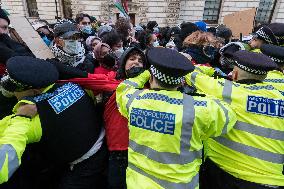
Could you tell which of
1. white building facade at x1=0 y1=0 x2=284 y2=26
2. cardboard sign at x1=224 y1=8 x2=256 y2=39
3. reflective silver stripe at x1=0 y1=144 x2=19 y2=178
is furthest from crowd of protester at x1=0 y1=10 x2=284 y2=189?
white building facade at x1=0 y1=0 x2=284 y2=26

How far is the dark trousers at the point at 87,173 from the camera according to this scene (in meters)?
2.17

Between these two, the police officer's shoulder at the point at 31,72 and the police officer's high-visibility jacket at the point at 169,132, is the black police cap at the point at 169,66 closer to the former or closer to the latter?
the police officer's high-visibility jacket at the point at 169,132

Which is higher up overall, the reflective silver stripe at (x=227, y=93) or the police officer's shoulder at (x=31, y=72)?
the police officer's shoulder at (x=31, y=72)

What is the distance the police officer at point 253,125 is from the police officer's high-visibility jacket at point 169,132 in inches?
9.5

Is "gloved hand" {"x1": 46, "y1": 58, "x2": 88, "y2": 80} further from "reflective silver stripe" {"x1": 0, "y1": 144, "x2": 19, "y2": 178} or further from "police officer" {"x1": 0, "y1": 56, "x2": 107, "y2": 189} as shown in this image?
"reflective silver stripe" {"x1": 0, "y1": 144, "x2": 19, "y2": 178}

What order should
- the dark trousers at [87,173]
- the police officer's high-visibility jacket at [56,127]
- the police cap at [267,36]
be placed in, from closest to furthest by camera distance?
the police officer's high-visibility jacket at [56,127]
the dark trousers at [87,173]
the police cap at [267,36]

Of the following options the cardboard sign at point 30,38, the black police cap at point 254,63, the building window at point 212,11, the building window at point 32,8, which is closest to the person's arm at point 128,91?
the black police cap at point 254,63

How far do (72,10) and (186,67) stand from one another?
52.4 feet

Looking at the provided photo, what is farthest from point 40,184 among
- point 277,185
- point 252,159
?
point 277,185

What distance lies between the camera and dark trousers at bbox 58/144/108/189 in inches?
85.6

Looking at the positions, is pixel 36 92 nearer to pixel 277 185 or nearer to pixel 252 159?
pixel 252 159

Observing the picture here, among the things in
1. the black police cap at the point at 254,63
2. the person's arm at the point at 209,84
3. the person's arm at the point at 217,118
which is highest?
the black police cap at the point at 254,63

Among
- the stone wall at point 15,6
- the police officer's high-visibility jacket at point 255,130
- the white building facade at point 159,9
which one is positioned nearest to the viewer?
the police officer's high-visibility jacket at point 255,130

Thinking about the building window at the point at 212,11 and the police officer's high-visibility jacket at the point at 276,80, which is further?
the building window at the point at 212,11
